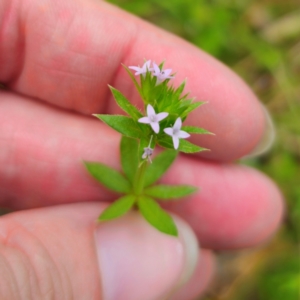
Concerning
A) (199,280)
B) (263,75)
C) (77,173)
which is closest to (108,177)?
(77,173)

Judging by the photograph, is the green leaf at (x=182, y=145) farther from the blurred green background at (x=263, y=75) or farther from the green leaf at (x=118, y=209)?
the blurred green background at (x=263, y=75)

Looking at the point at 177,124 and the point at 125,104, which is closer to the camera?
the point at 177,124

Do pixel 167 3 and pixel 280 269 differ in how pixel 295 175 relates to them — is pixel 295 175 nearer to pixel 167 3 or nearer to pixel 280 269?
pixel 280 269

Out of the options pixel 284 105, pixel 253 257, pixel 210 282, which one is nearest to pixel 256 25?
pixel 284 105

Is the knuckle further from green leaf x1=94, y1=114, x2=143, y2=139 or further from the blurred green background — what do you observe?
the blurred green background

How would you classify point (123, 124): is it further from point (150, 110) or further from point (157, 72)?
point (157, 72)

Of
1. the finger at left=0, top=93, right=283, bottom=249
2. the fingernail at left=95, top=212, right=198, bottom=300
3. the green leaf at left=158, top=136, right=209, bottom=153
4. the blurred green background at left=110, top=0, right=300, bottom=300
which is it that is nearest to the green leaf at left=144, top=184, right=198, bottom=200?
the fingernail at left=95, top=212, right=198, bottom=300

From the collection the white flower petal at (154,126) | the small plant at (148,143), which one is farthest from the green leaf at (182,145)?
the white flower petal at (154,126)
